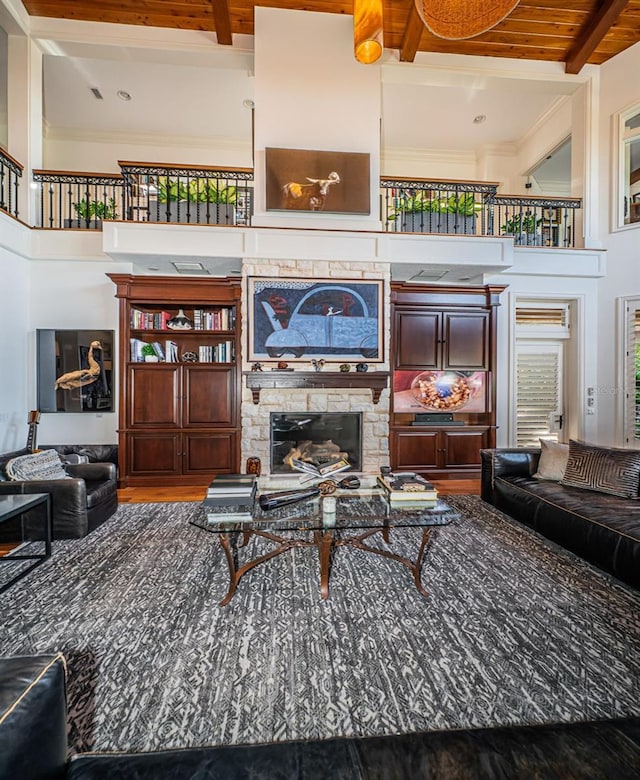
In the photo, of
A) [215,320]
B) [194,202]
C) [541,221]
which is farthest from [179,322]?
[541,221]

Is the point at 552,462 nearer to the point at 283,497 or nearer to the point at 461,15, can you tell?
the point at 283,497

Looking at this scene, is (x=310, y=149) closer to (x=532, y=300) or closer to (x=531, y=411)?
(x=532, y=300)

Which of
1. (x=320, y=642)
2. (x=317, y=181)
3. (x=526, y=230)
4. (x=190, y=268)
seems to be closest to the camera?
(x=320, y=642)

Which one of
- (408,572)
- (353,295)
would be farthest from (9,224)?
(408,572)

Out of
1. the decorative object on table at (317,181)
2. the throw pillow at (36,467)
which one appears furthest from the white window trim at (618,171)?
the throw pillow at (36,467)

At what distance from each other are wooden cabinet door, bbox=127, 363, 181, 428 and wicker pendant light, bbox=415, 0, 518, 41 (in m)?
4.07

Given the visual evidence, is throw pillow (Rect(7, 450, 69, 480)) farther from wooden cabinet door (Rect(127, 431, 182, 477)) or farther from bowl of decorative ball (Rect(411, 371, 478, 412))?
bowl of decorative ball (Rect(411, 371, 478, 412))

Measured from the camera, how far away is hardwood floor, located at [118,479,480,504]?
4.26 metres

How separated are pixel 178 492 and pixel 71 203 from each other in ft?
13.4

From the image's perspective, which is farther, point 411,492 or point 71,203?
point 71,203

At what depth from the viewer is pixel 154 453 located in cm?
480

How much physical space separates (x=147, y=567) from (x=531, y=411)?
5.34 meters

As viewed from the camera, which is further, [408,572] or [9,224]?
[9,224]

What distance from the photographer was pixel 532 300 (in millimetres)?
5559
